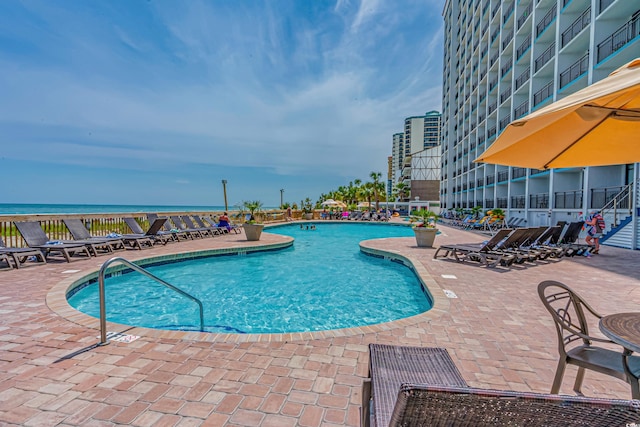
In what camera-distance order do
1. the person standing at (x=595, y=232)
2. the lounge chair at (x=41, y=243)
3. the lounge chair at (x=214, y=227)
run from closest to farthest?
the lounge chair at (x=41, y=243)
the person standing at (x=595, y=232)
the lounge chair at (x=214, y=227)

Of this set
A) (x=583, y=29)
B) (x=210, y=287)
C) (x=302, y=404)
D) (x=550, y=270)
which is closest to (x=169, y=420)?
(x=302, y=404)

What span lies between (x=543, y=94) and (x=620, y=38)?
17.3 ft

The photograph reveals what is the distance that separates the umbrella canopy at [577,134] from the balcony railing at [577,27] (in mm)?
15992

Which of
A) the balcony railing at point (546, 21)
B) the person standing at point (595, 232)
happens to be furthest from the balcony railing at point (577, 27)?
the person standing at point (595, 232)

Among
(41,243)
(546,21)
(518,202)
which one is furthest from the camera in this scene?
(518,202)

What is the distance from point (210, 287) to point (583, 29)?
19.6m

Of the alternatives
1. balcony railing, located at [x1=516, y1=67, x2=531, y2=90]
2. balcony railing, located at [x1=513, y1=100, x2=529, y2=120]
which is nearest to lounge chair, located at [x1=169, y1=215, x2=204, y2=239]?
balcony railing, located at [x1=513, y1=100, x2=529, y2=120]

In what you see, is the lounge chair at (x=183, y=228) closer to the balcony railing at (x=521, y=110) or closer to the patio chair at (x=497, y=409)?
the patio chair at (x=497, y=409)

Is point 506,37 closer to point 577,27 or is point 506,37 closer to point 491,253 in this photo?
point 577,27

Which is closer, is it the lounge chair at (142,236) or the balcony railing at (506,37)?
the lounge chair at (142,236)

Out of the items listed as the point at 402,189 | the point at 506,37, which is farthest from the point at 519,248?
the point at 402,189

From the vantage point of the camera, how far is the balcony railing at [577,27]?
45.8 ft

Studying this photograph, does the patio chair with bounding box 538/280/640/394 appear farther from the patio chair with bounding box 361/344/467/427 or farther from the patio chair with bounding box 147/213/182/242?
the patio chair with bounding box 147/213/182/242

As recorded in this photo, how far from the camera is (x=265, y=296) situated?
6246mm
